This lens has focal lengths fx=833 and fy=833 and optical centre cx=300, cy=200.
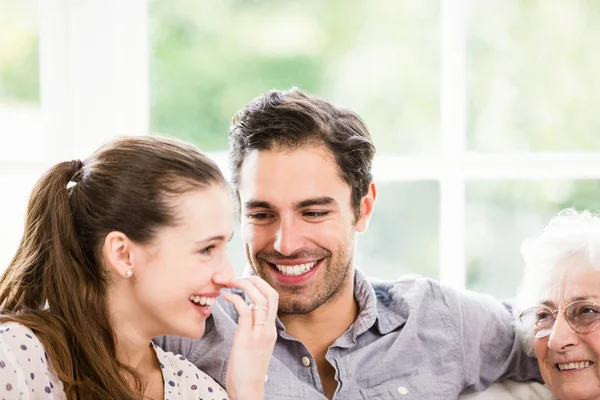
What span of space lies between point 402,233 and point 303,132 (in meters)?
1.24

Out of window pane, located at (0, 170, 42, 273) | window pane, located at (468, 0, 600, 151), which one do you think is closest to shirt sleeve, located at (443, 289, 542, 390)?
window pane, located at (468, 0, 600, 151)

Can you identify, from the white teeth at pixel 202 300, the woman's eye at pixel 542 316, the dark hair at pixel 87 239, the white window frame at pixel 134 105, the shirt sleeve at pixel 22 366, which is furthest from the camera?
the white window frame at pixel 134 105

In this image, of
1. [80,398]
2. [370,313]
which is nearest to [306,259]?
[370,313]

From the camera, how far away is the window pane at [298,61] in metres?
3.33

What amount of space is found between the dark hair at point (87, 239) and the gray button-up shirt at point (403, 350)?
0.37 metres

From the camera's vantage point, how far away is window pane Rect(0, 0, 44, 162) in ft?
10.6

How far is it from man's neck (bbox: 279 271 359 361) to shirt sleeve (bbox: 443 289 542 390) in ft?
1.09

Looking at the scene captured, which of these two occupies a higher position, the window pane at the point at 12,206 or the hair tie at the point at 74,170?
the hair tie at the point at 74,170

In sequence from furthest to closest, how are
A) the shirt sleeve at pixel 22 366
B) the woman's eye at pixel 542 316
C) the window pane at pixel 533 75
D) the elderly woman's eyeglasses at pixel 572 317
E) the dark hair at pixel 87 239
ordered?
the window pane at pixel 533 75 < the woman's eye at pixel 542 316 < the elderly woman's eyeglasses at pixel 572 317 < the dark hair at pixel 87 239 < the shirt sleeve at pixel 22 366

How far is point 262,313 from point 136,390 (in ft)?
1.14

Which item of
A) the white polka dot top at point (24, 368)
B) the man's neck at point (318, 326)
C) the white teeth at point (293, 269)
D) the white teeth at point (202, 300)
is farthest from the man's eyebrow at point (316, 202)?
the white polka dot top at point (24, 368)

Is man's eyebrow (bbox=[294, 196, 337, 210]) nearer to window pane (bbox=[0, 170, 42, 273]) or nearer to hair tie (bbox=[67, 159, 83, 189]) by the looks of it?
hair tie (bbox=[67, 159, 83, 189])

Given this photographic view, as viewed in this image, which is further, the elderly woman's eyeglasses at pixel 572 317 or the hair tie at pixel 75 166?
the elderly woman's eyeglasses at pixel 572 317

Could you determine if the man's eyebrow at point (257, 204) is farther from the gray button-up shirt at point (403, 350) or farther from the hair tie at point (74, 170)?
the hair tie at point (74, 170)
